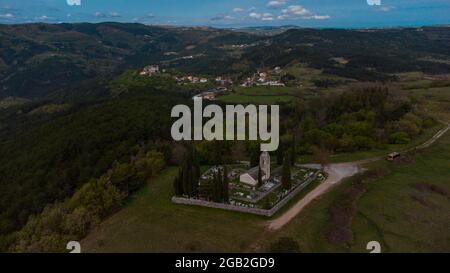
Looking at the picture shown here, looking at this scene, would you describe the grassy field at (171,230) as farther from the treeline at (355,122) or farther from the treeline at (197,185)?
the treeline at (355,122)

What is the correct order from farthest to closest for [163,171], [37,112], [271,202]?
[37,112], [163,171], [271,202]

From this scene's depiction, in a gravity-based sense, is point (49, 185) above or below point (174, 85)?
below

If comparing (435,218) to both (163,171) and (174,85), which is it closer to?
(163,171)

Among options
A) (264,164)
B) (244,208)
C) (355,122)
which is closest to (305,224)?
(244,208)

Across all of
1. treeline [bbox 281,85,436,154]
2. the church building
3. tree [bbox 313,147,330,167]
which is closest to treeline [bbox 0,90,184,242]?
the church building

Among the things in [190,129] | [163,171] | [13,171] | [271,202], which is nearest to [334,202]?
[271,202]
